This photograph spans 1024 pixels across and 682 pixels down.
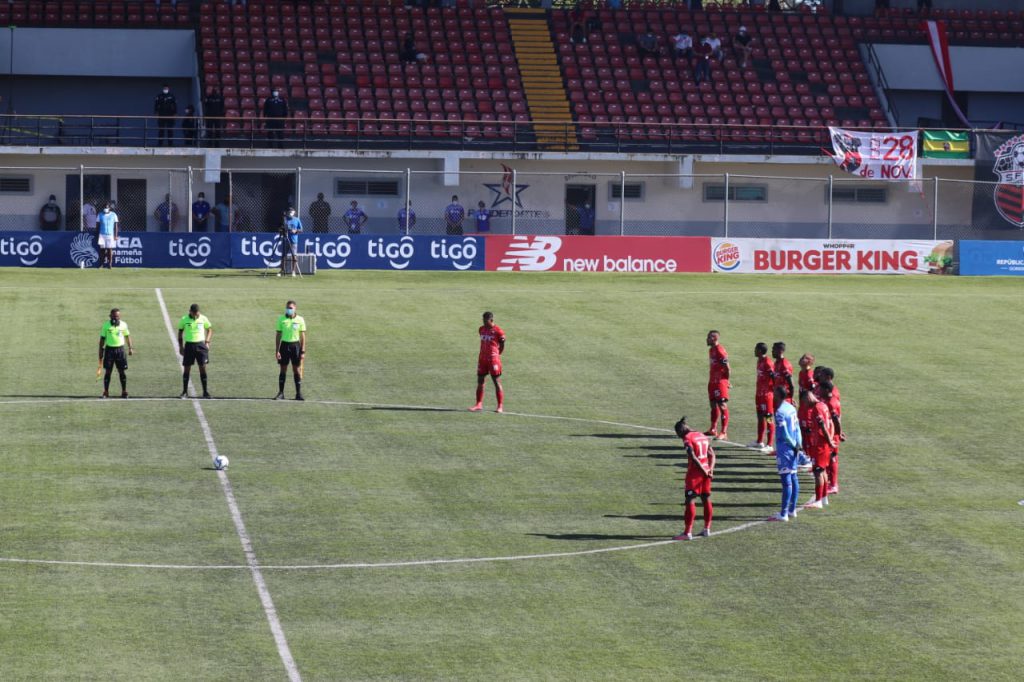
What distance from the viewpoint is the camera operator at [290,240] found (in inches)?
1917

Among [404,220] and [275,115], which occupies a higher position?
[275,115]

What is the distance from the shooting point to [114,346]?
3256cm

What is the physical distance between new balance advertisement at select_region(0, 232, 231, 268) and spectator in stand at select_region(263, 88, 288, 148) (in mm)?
6748

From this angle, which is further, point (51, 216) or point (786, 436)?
point (51, 216)

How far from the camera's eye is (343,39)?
205ft

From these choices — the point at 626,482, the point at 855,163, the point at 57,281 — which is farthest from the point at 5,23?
the point at 626,482

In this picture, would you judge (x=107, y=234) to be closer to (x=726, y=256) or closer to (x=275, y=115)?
(x=275, y=115)

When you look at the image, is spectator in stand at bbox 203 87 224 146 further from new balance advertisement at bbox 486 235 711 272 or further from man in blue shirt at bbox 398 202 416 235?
new balance advertisement at bbox 486 235 711 272

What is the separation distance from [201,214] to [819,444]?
33655 mm

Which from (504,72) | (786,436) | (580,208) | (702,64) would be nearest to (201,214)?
(580,208)

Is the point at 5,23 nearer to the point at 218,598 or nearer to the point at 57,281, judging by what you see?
the point at 57,281

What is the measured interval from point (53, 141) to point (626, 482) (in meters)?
36.0

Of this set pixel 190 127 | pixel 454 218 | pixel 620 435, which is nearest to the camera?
pixel 620 435

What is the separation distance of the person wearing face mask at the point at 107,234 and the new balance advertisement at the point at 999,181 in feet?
99.3
